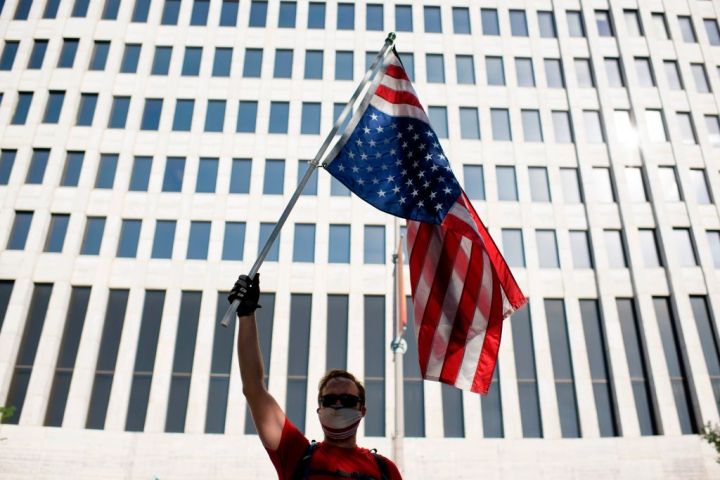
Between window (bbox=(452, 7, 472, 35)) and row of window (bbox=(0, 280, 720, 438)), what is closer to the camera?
row of window (bbox=(0, 280, 720, 438))

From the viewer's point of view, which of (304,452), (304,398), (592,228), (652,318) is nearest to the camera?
(304,452)

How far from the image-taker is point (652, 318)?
23.4 meters

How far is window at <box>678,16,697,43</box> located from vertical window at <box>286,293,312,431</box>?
25549 millimetres

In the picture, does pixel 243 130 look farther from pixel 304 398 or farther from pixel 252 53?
pixel 304 398

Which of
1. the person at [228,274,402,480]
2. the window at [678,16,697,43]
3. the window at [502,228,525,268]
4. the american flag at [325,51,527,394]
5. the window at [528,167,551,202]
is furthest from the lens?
the window at [678,16,697,43]

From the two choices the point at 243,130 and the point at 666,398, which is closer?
the point at 666,398

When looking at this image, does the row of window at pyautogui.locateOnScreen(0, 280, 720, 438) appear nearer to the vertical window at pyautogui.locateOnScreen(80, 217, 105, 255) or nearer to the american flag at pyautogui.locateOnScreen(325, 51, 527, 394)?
the vertical window at pyautogui.locateOnScreen(80, 217, 105, 255)

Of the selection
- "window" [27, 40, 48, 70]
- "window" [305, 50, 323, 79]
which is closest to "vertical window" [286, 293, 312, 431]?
"window" [305, 50, 323, 79]

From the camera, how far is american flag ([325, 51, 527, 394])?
5762mm

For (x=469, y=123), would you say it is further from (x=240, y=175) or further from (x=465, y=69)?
(x=240, y=175)

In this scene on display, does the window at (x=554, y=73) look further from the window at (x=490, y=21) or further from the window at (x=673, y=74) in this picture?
the window at (x=673, y=74)

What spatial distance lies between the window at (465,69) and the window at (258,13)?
10866mm

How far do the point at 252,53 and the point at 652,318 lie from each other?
2356 centimetres

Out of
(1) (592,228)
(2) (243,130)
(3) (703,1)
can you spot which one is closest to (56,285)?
(2) (243,130)
